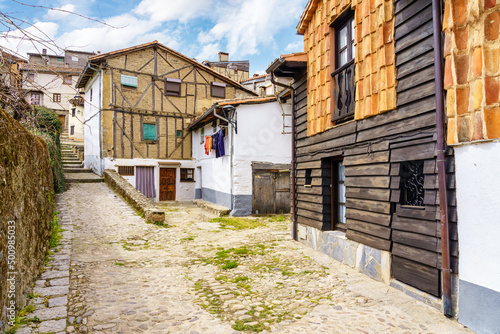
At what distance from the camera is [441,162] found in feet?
12.1

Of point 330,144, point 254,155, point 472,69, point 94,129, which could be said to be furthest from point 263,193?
point 94,129

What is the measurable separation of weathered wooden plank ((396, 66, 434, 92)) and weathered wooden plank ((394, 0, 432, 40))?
2.10ft

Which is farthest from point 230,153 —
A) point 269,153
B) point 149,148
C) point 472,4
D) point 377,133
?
point 472,4

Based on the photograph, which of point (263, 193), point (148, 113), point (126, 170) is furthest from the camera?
point (148, 113)

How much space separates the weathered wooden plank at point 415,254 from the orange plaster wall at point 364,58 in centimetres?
202

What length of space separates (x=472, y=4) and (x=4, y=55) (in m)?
4.37

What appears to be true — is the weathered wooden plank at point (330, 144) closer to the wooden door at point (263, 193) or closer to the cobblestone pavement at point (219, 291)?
the cobblestone pavement at point (219, 291)

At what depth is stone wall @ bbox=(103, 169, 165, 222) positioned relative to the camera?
10.0 meters

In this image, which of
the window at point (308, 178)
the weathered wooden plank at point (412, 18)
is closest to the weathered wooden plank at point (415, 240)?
the weathered wooden plank at point (412, 18)

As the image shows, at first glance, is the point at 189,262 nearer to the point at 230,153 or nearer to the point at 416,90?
the point at 416,90

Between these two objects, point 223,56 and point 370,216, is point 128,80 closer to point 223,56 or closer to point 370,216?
point 370,216

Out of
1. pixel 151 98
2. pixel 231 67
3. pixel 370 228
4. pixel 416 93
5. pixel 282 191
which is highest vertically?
pixel 231 67

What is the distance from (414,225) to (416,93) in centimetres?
177

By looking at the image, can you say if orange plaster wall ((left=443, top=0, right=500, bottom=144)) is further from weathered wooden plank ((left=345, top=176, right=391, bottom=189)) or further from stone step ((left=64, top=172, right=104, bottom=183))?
stone step ((left=64, top=172, right=104, bottom=183))
